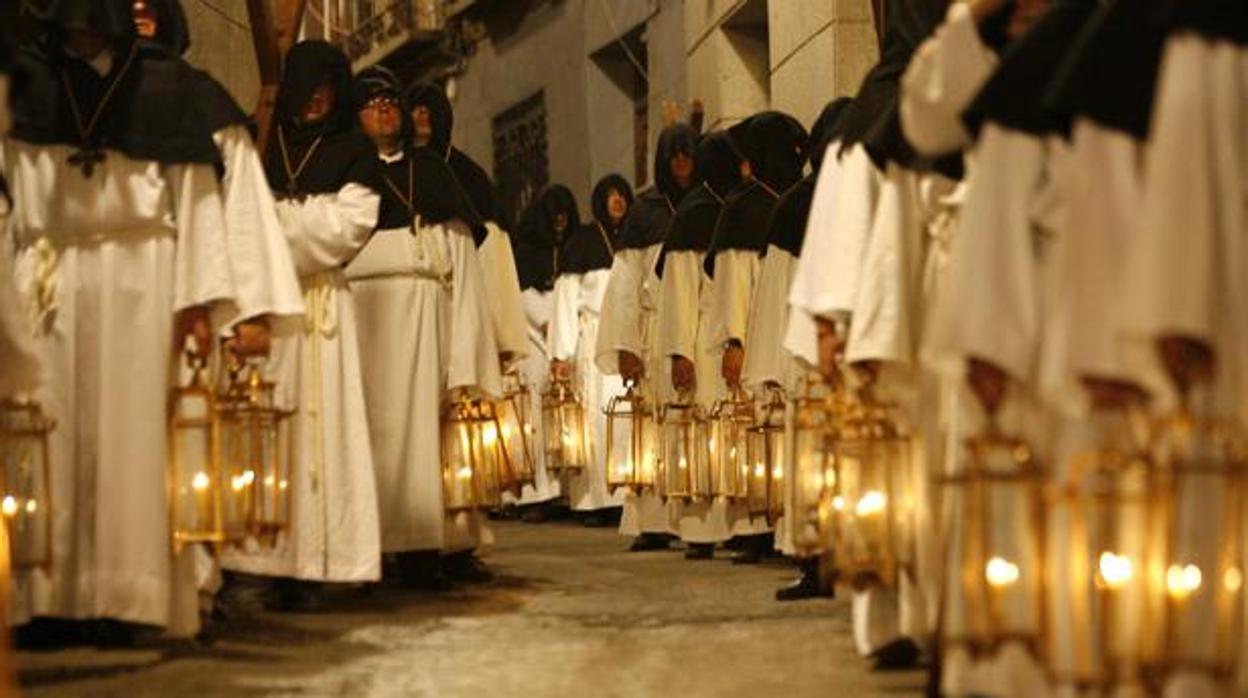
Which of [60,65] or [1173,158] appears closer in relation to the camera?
[1173,158]

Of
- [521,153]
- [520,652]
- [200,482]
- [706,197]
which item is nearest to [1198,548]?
[520,652]

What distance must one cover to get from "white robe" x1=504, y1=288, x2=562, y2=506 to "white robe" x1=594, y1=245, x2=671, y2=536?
2.94m

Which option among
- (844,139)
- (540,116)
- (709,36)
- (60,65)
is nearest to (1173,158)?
(844,139)

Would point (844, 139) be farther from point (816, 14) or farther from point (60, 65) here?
point (816, 14)

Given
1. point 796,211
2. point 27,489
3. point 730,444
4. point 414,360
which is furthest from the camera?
point 730,444

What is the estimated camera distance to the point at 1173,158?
5.46 meters

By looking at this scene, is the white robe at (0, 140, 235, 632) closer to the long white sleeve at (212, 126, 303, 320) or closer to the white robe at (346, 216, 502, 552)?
the long white sleeve at (212, 126, 303, 320)

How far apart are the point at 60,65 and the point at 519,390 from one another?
7.96 meters

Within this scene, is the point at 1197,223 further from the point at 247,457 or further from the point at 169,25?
the point at 169,25

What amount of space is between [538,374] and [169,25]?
1026 centimetres

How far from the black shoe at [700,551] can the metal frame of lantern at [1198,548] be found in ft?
28.6

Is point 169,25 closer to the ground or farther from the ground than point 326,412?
farther from the ground

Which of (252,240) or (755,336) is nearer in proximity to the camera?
(252,240)

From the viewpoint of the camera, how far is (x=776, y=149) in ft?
44.7
